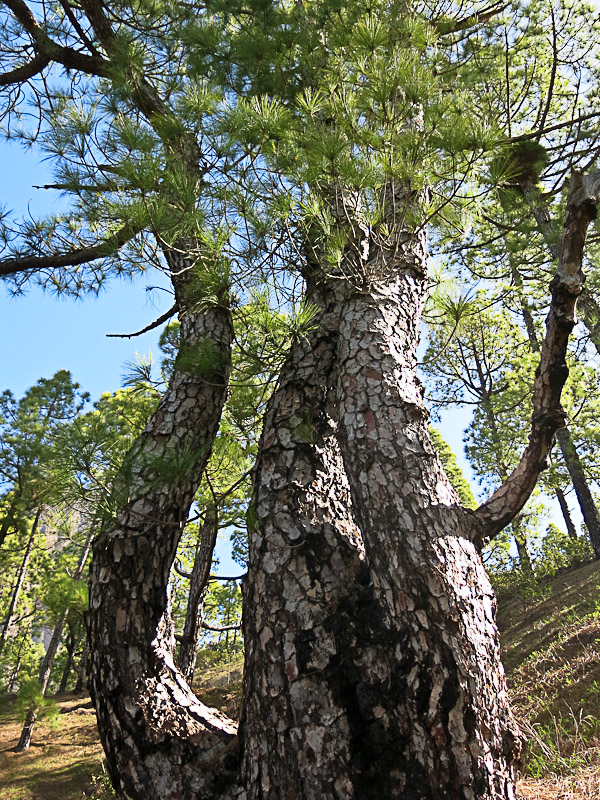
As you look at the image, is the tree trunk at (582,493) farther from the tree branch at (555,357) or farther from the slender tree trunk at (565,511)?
the tree branch at (555,357)

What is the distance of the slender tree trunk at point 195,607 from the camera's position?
2.69 metres

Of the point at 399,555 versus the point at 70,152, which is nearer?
the point at 399,555

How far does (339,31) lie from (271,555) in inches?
90.3

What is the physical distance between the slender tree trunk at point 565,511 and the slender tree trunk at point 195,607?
8787 mm

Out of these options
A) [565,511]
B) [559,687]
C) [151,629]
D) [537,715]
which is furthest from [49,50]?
[565,511]

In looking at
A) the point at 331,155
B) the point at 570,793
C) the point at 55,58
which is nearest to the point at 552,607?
the point at 570,793

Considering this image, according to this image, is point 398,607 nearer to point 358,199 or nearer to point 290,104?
point 358,199

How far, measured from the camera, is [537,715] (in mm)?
3857

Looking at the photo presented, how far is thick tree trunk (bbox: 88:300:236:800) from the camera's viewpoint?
1.40 meters

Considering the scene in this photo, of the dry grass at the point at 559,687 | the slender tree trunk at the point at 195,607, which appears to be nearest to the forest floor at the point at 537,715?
the dry grass at the point at 559,687

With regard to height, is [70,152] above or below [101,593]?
above

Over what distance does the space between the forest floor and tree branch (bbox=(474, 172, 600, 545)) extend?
667mm

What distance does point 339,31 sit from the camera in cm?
228

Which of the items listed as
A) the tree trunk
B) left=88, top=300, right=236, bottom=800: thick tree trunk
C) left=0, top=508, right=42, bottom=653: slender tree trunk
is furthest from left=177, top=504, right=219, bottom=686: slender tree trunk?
the tree trunk
